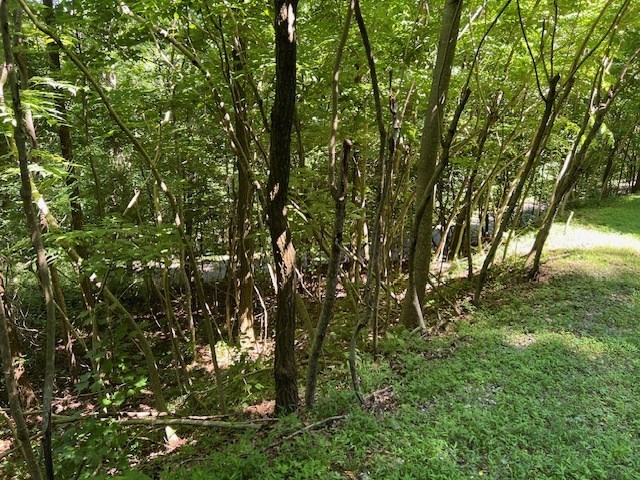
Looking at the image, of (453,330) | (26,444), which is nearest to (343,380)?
(453,330)

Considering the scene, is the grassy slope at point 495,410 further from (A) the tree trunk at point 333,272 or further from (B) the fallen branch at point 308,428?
(A) the tree trunk at point 333,272

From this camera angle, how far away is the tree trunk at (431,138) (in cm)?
385

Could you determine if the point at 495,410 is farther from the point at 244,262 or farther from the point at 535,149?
the point at 244,262

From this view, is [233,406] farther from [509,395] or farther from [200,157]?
[200,157]

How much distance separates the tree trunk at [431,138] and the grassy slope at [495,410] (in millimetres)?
585

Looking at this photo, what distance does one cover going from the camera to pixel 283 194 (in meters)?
2.54

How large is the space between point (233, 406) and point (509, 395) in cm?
245

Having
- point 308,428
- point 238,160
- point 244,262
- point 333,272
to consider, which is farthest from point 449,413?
point 244,262

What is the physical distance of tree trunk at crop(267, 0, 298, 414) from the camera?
2172mm

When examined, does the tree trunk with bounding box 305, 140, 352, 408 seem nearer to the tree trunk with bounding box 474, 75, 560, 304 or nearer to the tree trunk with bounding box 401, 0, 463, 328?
the tree trunk with bounding box 401, 0, 463, 328

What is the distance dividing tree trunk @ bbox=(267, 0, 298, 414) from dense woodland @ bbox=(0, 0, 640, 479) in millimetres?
10

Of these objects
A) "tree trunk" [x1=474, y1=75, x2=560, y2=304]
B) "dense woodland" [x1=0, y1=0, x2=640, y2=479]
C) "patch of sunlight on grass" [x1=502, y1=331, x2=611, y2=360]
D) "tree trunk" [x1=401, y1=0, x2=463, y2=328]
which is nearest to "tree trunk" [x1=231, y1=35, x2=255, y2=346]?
"dense woodland" [x1=0, y1=0, x2=640, y2=479]

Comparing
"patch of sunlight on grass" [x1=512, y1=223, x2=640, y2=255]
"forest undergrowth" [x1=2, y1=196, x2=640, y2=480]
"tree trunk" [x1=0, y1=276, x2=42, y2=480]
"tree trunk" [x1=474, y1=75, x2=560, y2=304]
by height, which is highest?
"tree trunk" [x1=474, y1=75, x2=560, y2=304]

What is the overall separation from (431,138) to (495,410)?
2.60m
